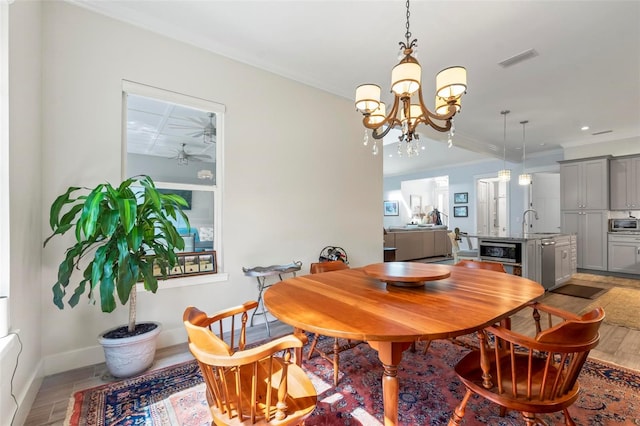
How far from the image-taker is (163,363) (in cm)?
227

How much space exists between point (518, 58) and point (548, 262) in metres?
3.03

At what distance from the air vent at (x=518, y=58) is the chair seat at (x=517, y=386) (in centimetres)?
307

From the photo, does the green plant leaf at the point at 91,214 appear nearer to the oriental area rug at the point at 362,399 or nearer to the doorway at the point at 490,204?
the oriental area rug at the point at 362,399

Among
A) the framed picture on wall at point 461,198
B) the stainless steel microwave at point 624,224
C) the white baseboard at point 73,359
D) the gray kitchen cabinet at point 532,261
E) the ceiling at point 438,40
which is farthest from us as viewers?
the framed picture on wall at point 461,198

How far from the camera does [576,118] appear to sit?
4.95m

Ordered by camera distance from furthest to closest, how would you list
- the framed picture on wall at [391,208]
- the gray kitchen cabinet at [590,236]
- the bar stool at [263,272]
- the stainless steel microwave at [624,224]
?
the framed picture on wall at [391,208] → the gray kitchen cabinet at [590,236] → the stainless steel microwave at [624,224] → the bar stool at [263,272]

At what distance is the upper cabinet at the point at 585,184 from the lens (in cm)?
583

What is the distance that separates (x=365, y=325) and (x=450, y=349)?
182cm

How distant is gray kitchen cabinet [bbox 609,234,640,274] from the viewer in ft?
17.8

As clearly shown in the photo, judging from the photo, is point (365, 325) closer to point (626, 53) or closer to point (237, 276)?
point (237, 276)

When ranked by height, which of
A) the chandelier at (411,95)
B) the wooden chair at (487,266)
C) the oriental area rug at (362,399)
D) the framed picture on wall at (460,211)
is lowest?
the oriental area rug at (362,399)

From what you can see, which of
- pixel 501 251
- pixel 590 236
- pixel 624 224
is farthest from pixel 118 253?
pixel 624 224

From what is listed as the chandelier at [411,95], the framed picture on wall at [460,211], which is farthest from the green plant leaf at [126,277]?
the framed picture on wall at [460,211]

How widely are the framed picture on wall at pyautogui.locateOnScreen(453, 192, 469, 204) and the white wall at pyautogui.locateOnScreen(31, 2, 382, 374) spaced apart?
611 cm
